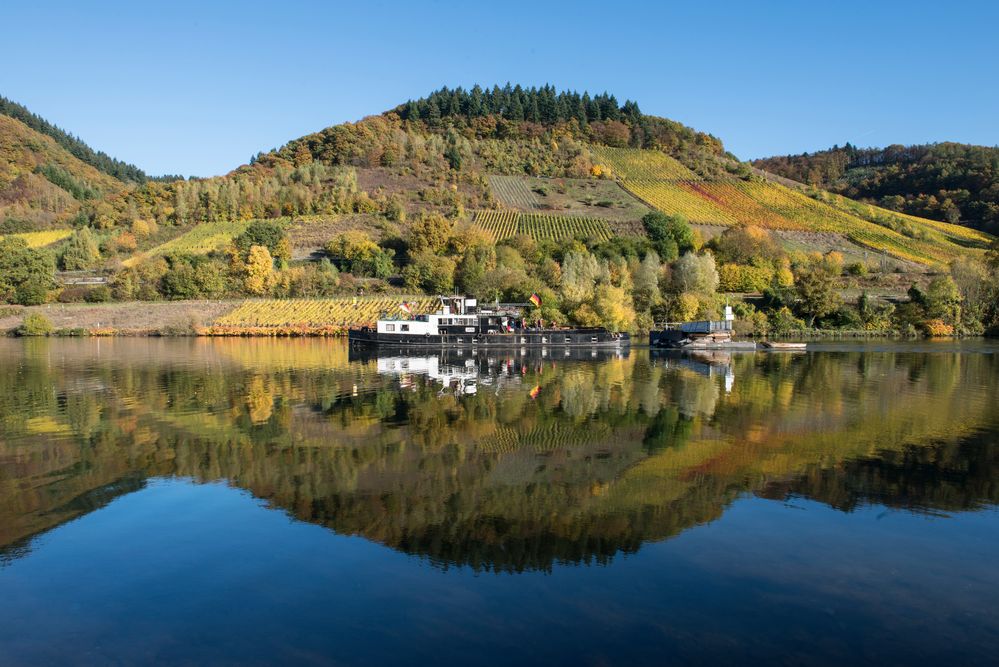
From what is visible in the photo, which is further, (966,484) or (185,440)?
(185,440)

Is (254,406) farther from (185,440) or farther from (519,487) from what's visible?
(519,487)

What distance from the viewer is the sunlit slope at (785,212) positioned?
89.8m

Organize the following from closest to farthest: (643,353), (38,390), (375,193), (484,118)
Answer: (38,390) < (643,353) < (375,193) < (484,118)

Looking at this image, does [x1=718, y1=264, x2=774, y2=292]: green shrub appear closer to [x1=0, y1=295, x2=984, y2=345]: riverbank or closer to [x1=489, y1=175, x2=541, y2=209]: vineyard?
[x1=0, y1=295, x2=984, y2=345]: riverbank

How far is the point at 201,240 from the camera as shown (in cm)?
8781

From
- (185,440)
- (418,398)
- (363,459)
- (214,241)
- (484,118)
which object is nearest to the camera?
(363,459)

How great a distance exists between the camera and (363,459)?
15289mm

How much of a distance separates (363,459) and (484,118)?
421 ft

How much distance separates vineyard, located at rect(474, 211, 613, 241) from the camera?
86125 mm

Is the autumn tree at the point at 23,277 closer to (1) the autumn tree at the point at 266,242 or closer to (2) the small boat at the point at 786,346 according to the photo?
(1) the autumn tree at the point at 266,242

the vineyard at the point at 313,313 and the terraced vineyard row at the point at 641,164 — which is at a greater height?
the terraced vineyard row at the point at 641,164

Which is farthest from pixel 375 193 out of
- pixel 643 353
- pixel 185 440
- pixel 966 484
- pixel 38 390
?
pixel 966 484

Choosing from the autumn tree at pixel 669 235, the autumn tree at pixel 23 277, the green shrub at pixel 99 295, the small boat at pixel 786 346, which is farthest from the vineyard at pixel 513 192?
the autumn tree at pixel 23 277

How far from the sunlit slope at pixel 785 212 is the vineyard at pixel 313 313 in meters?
46.0
